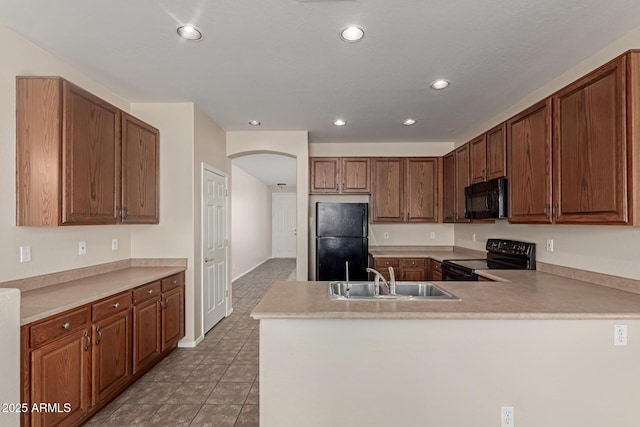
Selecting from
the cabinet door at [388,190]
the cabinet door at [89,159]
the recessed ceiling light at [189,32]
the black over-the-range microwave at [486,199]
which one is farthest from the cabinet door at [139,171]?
the black over-the-range microwave at [486,199]

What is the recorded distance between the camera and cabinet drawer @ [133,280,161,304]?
2.61 meters

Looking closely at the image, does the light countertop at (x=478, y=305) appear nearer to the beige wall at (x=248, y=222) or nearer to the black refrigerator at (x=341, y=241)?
the black refrigerator at (x=341, y=241)

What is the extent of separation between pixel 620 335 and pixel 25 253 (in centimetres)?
369

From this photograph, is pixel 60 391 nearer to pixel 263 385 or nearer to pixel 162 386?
pixel 162 386

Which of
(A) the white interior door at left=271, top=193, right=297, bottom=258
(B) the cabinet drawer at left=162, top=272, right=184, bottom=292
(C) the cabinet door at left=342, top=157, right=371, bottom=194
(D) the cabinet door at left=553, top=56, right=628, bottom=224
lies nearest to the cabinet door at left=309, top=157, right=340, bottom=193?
(C) the cabinet door at left=342, top=157, right=371, bottom=194

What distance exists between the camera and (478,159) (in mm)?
3451

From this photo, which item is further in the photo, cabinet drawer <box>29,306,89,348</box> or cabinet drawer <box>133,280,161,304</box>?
cabinet drawer <box>133,280,161,304</box>

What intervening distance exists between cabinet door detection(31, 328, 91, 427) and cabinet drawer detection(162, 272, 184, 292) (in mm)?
954

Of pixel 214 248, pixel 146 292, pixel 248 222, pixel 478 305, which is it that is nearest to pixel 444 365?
pixel 478 305

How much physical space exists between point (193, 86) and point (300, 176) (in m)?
1.81

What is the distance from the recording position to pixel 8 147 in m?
2.07

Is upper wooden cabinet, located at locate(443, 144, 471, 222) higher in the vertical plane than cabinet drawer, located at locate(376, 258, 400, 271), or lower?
higher

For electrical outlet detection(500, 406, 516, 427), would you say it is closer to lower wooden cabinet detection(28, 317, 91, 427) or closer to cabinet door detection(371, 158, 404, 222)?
lower wooden cabinet detection(28, 317, 91, 427)

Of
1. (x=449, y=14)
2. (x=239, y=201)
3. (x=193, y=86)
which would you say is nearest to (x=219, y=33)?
(x=193, y=86)
